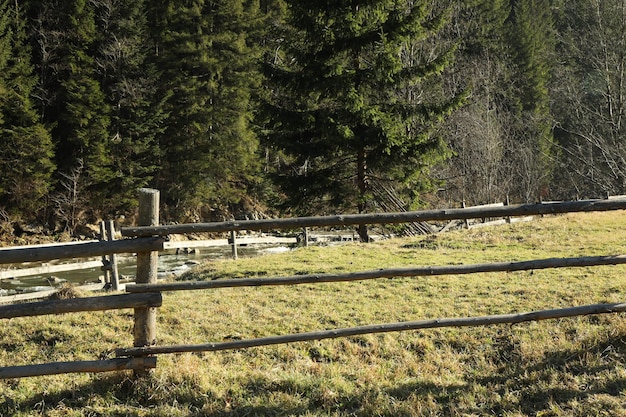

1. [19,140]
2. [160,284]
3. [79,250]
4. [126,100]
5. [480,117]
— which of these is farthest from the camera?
[480,117]

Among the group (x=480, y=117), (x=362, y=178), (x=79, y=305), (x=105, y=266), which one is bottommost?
(x=105, y=266)

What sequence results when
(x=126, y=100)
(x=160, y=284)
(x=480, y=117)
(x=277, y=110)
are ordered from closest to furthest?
(x=160, y=284) → (x=277, y=110) → (x=126, y=100) → (x=480, y=117)

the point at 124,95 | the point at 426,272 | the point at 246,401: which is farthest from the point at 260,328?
the point at 124,95

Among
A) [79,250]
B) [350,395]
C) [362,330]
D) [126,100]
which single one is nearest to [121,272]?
[126,100]

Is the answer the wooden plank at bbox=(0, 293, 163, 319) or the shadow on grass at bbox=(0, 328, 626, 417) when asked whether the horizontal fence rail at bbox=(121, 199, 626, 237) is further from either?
the shadow on grass at bbox=(0, 328, 626, 417)

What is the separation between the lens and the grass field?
169 inches

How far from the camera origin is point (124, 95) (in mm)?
29656

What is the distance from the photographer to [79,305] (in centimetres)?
447

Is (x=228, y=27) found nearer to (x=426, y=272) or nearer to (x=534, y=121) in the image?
(x=534, y=121)

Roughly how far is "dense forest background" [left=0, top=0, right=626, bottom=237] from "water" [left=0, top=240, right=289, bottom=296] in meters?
3.90

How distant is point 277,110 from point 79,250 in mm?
10429

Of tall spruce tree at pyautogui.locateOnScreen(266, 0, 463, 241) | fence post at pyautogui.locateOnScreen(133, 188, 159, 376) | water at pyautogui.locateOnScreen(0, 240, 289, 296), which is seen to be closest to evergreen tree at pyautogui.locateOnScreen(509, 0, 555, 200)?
water at pyautogui.locateOnScreen(0, 240, 289, 296)

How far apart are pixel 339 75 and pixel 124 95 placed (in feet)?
65.0

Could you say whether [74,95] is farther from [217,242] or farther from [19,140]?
[217,242]
